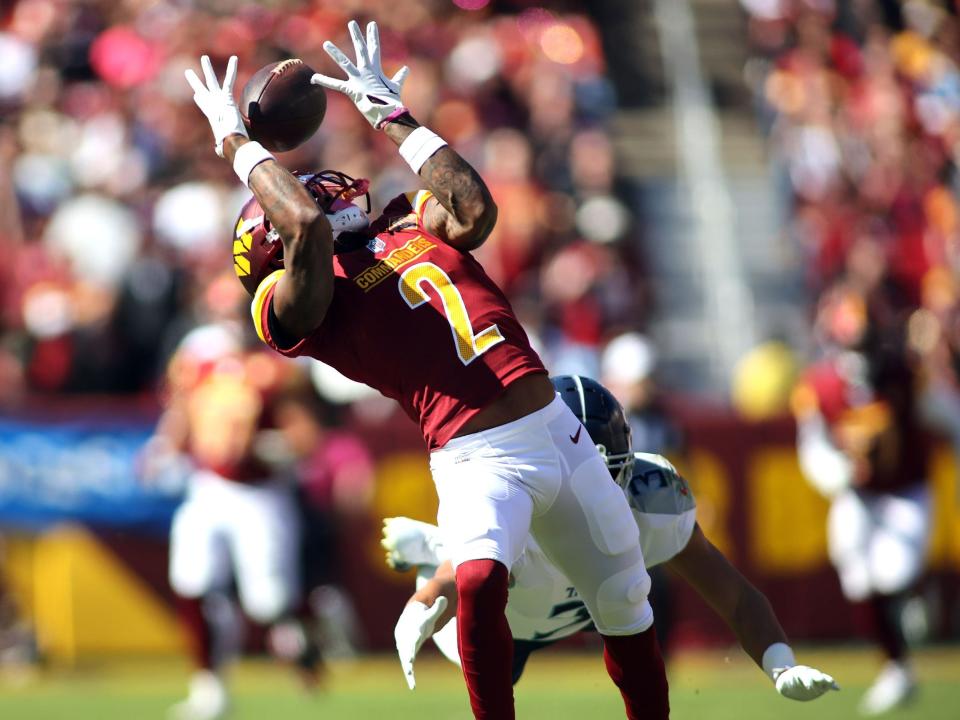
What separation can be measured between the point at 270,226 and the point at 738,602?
206 centimetres

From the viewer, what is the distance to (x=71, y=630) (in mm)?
10344

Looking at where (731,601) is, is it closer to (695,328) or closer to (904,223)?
(695,328)

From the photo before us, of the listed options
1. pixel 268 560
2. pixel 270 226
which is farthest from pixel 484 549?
pixel 268 560

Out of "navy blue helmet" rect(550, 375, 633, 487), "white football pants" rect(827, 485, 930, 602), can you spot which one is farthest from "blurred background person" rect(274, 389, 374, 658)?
"navy blue helmet" rect(550, 375, 633, 487)

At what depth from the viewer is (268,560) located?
8789 millimetres

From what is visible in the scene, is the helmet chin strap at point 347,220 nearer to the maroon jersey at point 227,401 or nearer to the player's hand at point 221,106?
the player's hand at point 221,106

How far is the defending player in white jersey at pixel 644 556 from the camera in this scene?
5.11m

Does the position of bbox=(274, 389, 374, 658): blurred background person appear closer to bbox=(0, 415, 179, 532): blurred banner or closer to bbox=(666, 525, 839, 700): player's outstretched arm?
bbox=(0, 415, 179, 532): blurred banner

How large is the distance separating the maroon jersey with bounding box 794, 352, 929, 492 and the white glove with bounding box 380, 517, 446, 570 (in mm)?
4108

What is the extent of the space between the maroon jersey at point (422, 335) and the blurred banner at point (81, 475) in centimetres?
604

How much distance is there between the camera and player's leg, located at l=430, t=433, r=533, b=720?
4.48 metres

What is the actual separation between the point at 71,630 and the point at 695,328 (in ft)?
18.2

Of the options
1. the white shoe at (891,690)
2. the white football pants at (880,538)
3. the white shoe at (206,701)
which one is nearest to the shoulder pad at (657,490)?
the white shoe at (891,690)

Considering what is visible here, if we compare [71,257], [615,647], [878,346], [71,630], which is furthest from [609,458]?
[71,257]
